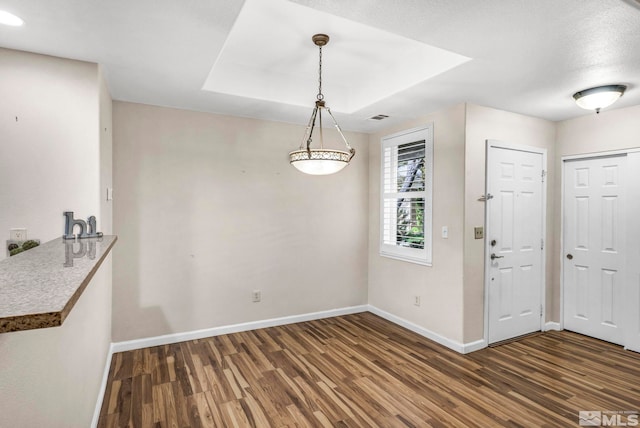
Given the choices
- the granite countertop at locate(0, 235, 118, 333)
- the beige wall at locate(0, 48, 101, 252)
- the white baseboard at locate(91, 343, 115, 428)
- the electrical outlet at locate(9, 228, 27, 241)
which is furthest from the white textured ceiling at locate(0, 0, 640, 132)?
the white baseboard at locate(91, 343, 115, 428)

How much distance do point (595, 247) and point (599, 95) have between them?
5.84 ft

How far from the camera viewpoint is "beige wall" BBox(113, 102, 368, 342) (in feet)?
11.3

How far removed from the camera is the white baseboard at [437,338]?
11.2 feet

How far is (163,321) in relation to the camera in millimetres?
3566

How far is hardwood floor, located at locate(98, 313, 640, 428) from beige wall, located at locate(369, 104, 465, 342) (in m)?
0.31

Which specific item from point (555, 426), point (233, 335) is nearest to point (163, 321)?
point (233, 335)

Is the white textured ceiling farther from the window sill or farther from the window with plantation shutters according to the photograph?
the window sill

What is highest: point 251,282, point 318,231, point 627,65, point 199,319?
point 627,65

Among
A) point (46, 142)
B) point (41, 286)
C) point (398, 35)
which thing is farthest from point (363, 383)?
point (46, 142)

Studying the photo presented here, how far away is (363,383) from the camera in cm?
283

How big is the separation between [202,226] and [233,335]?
128 cm

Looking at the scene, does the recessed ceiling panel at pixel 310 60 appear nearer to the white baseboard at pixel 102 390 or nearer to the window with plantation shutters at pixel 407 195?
the window with plantation shutters at pixel 407 195

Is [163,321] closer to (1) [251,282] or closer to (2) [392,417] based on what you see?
(1) [251,282]

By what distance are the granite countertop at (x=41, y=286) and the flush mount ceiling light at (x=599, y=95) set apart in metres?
3.79
